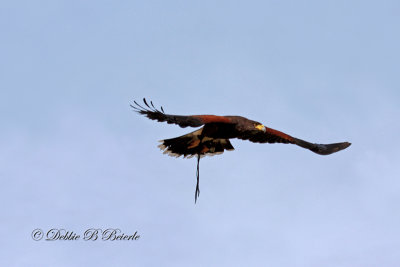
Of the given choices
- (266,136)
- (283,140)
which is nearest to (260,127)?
(266,136)

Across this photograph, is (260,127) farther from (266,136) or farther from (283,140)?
(283,140)

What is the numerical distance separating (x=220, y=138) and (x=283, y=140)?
1891 mm

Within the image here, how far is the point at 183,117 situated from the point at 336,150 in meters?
6.03

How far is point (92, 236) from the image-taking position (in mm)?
19969

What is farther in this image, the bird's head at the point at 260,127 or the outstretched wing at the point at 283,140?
the outstretched wing at the point at 283,140

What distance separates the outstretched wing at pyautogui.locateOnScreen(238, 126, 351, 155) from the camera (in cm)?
2031

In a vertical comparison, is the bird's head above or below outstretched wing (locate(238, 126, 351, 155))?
below

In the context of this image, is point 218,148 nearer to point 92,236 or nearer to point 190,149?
point 190,149

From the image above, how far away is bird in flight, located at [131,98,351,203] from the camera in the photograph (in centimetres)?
1934

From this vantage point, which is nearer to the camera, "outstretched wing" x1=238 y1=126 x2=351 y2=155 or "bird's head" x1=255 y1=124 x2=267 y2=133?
"bird's head" x1=255 y1=124 x2=267 y2=133

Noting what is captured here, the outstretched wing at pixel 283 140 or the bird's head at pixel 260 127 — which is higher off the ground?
the outstretched wing at pixel 283 140

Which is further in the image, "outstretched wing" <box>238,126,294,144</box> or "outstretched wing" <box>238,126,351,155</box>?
"outstretched wing" <box>238,126,351,155</box>

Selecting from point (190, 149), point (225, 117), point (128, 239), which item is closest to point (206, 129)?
point (225, 117)

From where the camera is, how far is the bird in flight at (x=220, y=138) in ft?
63.5
